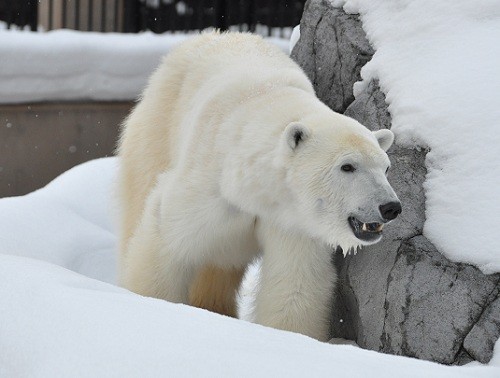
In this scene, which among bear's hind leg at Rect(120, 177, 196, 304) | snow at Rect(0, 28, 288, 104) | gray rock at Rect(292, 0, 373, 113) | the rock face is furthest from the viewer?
snow at Rect(0, 28, 288, 104)

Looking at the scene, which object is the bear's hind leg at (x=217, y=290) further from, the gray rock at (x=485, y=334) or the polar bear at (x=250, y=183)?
the gray rock at (x=485, y=334)

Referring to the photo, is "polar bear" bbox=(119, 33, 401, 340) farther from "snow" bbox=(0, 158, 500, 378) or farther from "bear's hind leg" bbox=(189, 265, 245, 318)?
"snow" bbox=(0, 158, 500, 378)

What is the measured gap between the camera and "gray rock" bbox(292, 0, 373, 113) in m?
4.68

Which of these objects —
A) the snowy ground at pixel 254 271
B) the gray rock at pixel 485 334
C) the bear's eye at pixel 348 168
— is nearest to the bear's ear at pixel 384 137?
the snowy ground at pixel 254 271

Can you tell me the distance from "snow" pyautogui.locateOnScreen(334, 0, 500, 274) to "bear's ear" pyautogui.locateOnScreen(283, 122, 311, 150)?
22.2 inches

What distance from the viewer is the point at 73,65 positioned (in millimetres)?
8094

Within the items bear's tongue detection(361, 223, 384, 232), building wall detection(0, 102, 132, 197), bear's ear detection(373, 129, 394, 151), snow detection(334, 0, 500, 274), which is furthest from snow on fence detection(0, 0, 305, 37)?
bear's tongue detection(361, 223, 384, 232)

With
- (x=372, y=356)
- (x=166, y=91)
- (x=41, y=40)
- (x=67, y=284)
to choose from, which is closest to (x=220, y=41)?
(x=166, y=91)

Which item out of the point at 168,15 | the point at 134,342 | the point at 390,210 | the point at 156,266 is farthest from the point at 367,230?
the point at 168,15

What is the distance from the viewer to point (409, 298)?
3523 millimetres

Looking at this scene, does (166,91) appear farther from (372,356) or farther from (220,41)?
(372,356)

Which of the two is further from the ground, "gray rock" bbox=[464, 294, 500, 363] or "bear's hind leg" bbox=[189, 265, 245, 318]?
"gray rock" bbox=[464, 294, 500, 363]

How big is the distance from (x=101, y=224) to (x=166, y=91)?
61.5 inches

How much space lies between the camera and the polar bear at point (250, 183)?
3.48 m
